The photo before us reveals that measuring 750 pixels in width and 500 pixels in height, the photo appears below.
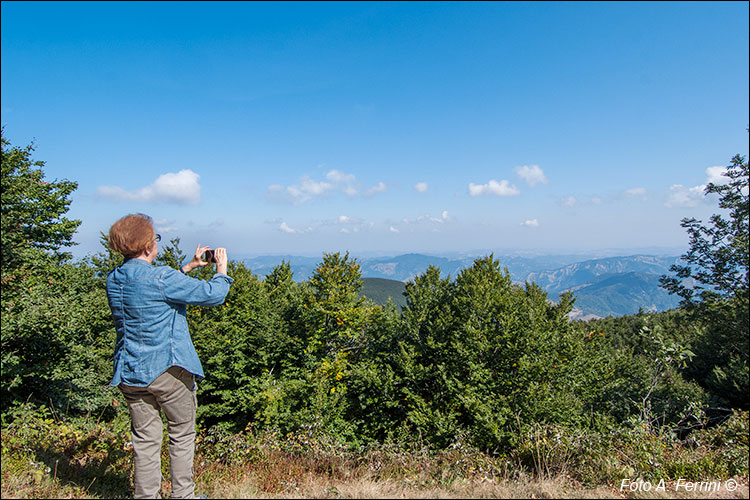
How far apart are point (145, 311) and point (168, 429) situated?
1.02 metres

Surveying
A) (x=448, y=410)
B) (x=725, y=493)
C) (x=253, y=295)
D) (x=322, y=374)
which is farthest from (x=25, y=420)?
(x=253, y=295)

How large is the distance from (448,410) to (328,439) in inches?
511

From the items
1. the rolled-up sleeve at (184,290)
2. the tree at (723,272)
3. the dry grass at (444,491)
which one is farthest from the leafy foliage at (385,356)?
the rolled-up sleeve at (184,290)

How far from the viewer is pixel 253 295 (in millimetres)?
25375

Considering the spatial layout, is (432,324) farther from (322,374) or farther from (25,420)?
(25,420)

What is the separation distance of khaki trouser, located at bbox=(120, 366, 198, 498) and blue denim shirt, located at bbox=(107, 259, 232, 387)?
129 millimetres

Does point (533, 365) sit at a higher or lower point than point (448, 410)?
higher

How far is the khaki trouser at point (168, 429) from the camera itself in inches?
116

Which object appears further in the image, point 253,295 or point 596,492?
point 253,295

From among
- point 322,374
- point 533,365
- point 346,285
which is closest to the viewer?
point 533,365

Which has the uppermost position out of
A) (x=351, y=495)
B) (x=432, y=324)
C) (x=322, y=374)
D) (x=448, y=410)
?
(x=351, y=495)

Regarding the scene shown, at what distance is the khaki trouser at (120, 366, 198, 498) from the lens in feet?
9.70

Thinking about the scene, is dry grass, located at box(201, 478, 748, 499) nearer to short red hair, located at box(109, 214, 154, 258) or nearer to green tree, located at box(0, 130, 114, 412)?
short red hair, located at box(109, 214, 154, 258)

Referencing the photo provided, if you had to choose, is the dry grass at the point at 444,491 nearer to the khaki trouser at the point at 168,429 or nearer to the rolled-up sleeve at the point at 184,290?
the khaki trouser at the point at 168,429
